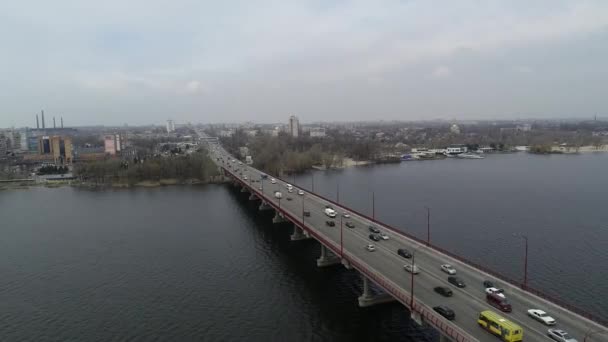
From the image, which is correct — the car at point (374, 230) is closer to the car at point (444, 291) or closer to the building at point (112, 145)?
the car at point (444, 291)

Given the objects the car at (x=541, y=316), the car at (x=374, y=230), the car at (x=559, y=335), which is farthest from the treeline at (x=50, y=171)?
the car at (x=559, y=335)

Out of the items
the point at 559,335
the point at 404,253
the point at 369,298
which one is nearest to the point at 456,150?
the point at 404,253

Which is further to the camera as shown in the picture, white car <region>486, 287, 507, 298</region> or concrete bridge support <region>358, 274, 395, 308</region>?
concrete bridge support <region>358, 274, 395, 308</region>

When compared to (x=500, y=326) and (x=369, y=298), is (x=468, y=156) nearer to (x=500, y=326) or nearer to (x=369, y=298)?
(x=369, y=298)

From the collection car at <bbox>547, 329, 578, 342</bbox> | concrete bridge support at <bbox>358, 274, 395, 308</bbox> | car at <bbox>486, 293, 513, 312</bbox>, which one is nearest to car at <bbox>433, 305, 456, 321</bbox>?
car at <bbox>486, 293, 513, 312</bbox>

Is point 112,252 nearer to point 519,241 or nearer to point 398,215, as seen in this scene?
point 398,215

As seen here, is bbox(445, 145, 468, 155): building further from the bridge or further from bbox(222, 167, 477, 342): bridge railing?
bbox(222, 167, 477, 342): bridge railing
